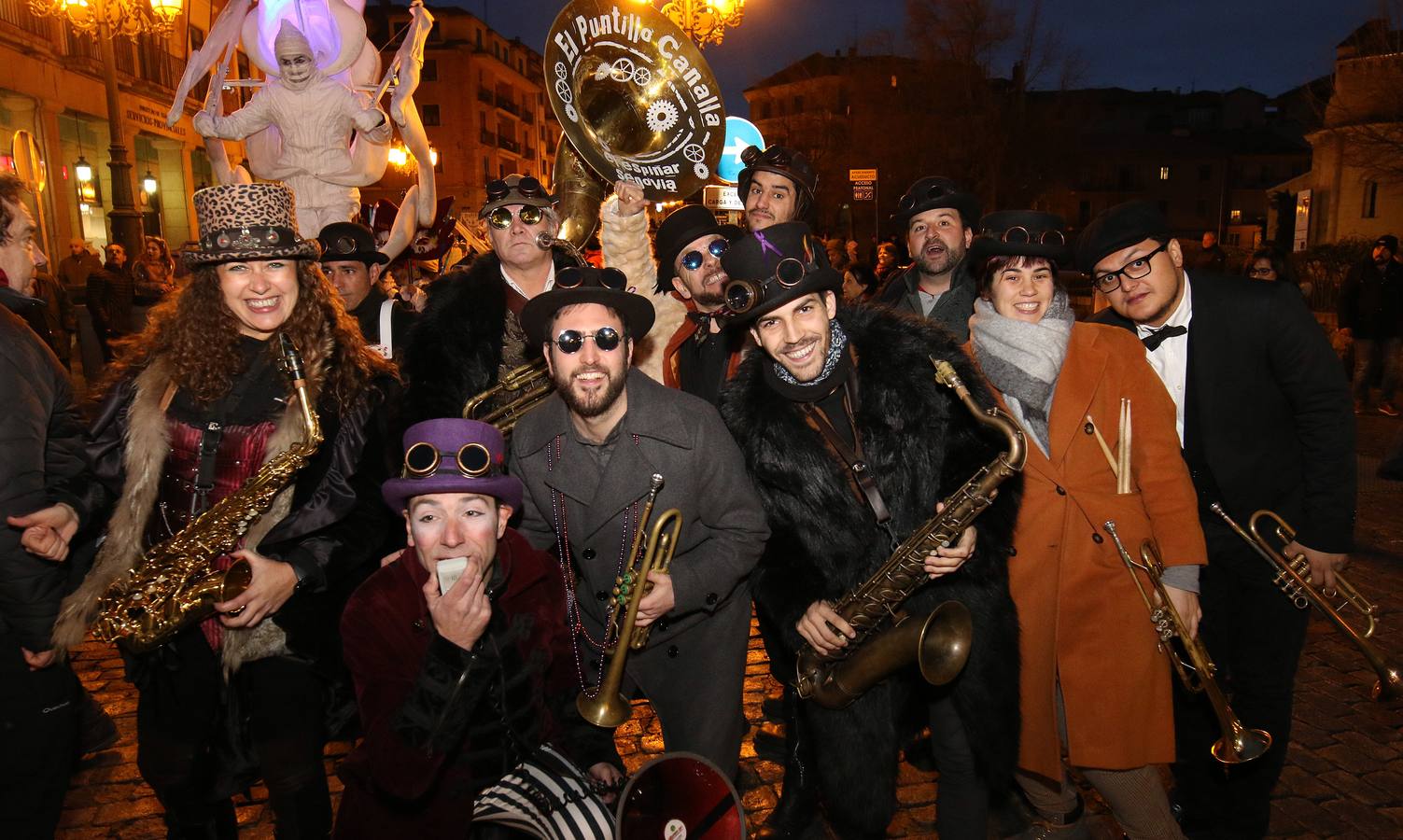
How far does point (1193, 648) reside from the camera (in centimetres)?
337

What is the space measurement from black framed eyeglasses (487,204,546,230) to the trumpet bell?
115 inches

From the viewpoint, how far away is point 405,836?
2.81 metres

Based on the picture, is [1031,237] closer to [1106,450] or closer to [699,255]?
[1106,450]

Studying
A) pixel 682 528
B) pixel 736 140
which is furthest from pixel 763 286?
pixel 736 140

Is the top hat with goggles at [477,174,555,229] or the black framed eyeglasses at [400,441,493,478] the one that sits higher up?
the top hat with goggles at [477,174,555,229]

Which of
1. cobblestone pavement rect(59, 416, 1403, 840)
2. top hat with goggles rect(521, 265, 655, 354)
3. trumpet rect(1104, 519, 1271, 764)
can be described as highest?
top hat with goggles rect(521, 265, 655, 354)

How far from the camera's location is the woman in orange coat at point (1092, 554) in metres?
3.39

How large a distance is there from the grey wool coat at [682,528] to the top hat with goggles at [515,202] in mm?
1365

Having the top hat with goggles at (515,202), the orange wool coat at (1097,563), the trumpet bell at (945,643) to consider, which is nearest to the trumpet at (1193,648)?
the orange wool coat at (1097,563)

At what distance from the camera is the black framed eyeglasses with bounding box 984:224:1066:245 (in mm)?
3633

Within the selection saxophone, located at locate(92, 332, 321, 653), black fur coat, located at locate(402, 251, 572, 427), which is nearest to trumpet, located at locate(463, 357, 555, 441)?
black fur coat, located at locate(402, 251, 572, 427)

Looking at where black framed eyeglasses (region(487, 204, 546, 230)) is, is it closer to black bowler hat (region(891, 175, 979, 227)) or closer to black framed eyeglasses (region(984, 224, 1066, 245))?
black framed eyeglasses (region(984, 224, 1066, 245))

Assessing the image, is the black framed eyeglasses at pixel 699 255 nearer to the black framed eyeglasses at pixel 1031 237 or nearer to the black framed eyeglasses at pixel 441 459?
the black framed eyeglasses at pixel 1031 237

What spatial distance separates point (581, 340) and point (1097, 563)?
2265mm
